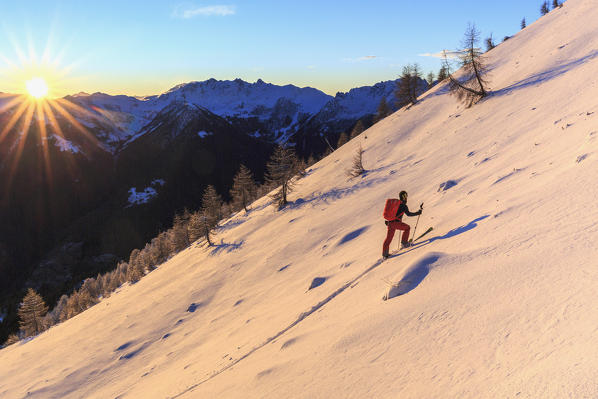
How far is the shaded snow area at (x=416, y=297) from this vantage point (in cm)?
372

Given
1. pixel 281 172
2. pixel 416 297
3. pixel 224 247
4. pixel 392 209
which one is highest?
pixel 281 172

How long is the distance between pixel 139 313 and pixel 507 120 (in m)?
29.9

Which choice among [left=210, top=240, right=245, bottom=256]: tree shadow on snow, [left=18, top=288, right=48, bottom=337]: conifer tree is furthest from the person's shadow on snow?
[left=18, top=288, right=48, bottom=337]: conifer tree

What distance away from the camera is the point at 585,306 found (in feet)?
11.8

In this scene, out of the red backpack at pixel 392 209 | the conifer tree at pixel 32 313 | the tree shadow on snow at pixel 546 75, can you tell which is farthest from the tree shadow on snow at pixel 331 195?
the conifer tree at pixel 32 313

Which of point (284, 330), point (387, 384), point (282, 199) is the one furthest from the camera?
point (282, 199)

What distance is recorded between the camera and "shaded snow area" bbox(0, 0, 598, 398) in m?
3.72

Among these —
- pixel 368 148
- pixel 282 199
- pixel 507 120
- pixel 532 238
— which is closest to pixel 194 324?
pixel 532 238

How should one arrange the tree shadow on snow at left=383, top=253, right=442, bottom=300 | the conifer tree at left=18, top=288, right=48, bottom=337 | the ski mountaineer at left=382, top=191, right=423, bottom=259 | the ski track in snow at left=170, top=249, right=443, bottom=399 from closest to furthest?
1. the tree shadow on snow at left=383, top=253, right=442, bottom=300
2. the ski track in snow at left=170, top=249, right=443, bottom=399
3. the ski mountaineer at left=382, top=191, right=423, bottom=259
4. the conifer tree at left=18, top=288, right=48, bottom=337

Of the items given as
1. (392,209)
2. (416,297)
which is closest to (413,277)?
(416,297)

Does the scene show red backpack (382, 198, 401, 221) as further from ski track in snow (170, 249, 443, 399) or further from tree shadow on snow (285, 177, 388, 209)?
tree shadow on snow (285, 177, 388, 209)

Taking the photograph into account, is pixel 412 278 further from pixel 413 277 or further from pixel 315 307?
pixel 315 307

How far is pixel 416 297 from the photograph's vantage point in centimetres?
563

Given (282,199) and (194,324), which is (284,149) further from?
(194,324)
